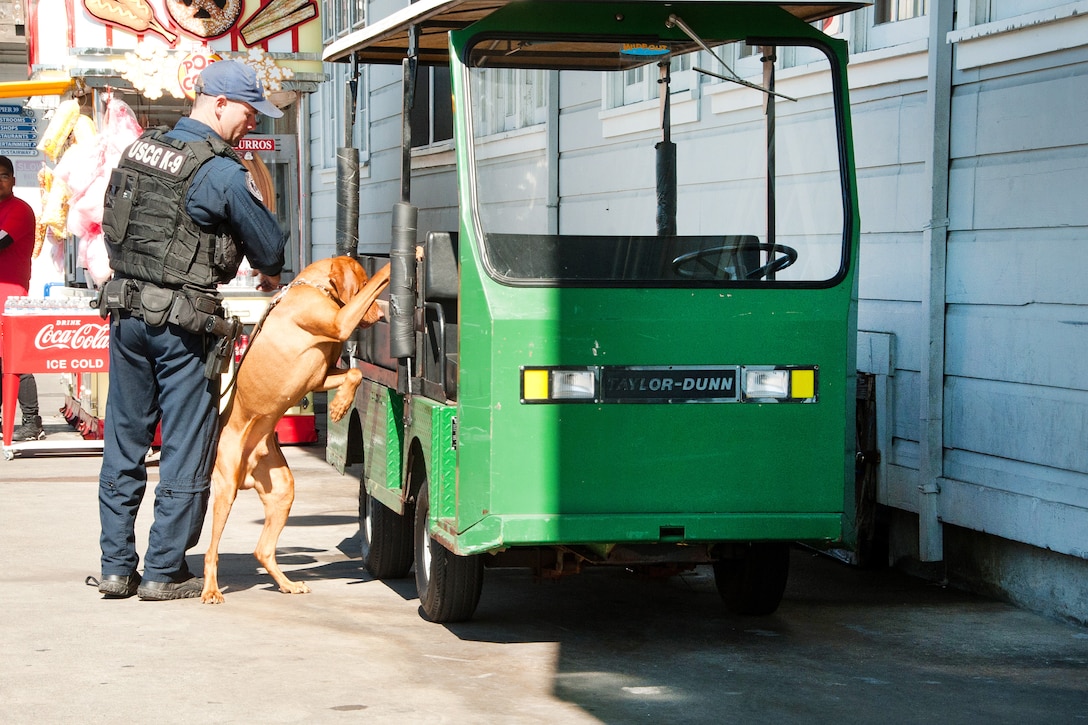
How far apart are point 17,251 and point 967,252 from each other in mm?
7866

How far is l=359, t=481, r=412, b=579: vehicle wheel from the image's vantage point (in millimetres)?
7344

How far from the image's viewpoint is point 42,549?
321 inches

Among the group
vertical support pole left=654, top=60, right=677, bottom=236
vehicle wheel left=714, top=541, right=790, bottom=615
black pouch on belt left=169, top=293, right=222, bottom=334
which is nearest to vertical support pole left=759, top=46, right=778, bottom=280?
vertical support pole left=654, top=60, right=677, bottom=236

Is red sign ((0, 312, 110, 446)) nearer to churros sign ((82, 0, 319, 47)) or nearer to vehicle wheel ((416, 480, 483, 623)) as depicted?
churros sign ((82, 0, 319, 47))

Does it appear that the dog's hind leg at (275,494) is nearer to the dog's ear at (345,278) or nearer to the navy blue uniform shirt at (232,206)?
the dog's ear at (345,278)

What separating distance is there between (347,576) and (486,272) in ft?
7.90

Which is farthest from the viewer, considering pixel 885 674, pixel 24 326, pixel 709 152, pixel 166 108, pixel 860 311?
pixel 166 108

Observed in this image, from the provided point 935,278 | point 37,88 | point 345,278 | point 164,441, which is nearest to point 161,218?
point 345,278

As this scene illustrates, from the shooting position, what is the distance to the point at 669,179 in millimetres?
6504

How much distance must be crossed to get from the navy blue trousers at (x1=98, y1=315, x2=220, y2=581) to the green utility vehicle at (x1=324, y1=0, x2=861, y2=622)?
0.96m

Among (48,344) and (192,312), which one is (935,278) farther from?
(48,344)

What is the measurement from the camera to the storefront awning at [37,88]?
12.3 metres

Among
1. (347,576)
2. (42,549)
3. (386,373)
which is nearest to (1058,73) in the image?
(386,373)

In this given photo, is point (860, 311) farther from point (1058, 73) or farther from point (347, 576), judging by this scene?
point (347, 576)
